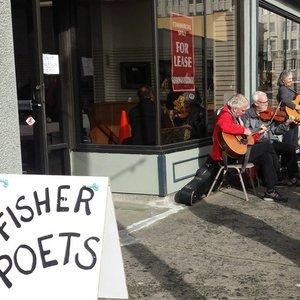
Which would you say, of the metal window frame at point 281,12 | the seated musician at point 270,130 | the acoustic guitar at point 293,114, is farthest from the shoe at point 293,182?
the metal window frame at point 281,12

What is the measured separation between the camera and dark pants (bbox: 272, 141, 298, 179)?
7.54 m

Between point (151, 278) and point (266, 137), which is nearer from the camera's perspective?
point (151, 278)

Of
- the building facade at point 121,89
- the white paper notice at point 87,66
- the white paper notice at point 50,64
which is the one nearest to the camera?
the white paper notice at point 50,64

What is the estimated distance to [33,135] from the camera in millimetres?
5879

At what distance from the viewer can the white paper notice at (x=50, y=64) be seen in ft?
19.7

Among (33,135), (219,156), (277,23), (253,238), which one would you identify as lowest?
(253,238)

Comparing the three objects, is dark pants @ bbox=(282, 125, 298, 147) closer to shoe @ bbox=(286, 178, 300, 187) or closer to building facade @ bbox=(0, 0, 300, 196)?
shoe @ bbox=(286, 178, 300, 187)

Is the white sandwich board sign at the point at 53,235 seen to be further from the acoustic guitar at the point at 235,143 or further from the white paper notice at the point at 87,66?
the white paper notice at the point at 87,66

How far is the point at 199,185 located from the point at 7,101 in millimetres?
2796

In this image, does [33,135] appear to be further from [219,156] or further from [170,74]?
[219,156]

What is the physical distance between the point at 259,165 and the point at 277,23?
3.79 metres

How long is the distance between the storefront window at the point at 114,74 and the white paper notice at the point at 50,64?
60cm

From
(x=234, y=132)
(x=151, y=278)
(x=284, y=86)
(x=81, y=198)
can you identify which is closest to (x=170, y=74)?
→ (x=234, y=132)

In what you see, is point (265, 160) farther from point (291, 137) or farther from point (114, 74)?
point (114, 74)
